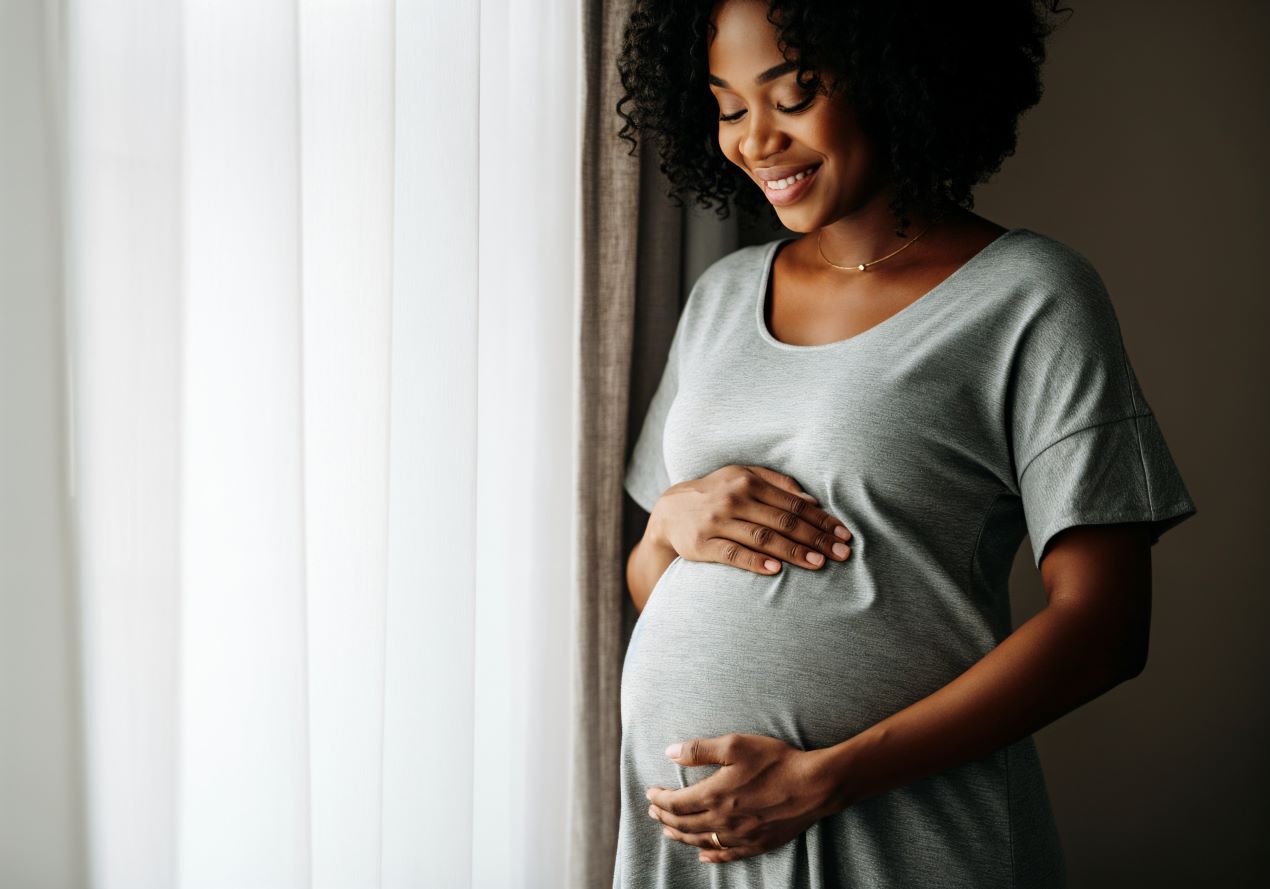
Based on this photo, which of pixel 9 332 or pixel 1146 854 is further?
pixel 1146 854

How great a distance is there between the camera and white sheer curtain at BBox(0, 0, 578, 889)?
958 millimetres

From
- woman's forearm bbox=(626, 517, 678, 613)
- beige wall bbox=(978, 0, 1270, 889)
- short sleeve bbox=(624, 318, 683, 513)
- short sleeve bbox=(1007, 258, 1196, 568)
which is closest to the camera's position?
short sleeve bbox=(1007, 258, 1196, 568)

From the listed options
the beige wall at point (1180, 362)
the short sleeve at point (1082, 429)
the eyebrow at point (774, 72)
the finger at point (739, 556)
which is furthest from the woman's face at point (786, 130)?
the beige wall at point (1180, 362)

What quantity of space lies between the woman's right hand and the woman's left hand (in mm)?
180

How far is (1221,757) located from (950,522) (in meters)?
1.07

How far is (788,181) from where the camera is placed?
1029mm

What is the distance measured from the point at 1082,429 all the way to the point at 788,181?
39 centimetres

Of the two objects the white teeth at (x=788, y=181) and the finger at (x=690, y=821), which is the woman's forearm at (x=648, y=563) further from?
the white teeth at (x=788, y=181)

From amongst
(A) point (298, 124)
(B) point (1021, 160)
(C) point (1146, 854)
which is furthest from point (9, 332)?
(C) point (1146, 854)

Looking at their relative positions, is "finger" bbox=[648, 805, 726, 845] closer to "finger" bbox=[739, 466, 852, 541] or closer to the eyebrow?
"finger" bbox=[739, 466, 852, 541]

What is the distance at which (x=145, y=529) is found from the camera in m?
0.97

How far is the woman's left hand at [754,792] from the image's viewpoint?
3.01ft

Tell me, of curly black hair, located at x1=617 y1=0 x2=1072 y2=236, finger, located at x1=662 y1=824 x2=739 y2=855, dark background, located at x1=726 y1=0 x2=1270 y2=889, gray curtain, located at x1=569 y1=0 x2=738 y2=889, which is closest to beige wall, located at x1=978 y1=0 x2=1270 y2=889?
dark background, located at x1=726 y1=0 x2=1270 y2=889

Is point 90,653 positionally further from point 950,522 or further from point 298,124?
point 950,522
